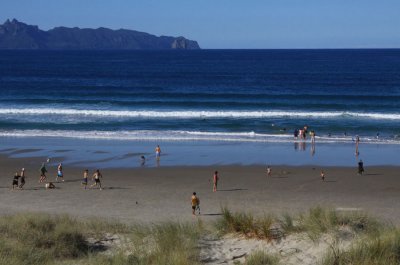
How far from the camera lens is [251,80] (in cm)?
7462

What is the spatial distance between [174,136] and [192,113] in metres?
10.4

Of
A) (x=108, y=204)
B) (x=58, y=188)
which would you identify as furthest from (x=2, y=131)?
(x=108, y=204)

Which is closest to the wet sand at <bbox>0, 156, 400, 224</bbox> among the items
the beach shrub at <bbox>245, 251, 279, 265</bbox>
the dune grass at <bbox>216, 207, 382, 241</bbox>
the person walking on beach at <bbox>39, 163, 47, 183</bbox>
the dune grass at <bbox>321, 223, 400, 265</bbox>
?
the person walking on beach at <bbox>39, 163, 47, 183</bbox>

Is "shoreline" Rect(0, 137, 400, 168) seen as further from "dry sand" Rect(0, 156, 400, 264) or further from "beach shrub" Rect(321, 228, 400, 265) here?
"beach shrub" Rect(321, 228, 400, 265)

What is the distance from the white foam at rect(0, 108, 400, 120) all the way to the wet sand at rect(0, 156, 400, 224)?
18.2m

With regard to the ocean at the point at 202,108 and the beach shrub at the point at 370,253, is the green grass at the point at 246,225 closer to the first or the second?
the beach shrub at the point at 370,253

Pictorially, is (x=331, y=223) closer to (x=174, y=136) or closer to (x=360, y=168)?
(x=360, y=168)

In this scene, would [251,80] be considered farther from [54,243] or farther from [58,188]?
[54,243]

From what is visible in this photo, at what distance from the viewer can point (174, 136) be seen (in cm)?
3603

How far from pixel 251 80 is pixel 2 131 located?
1636 inches

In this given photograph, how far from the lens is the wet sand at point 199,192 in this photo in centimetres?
1886

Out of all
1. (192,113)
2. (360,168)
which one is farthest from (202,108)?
(360,168)

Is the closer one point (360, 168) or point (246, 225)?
point (246, 225)

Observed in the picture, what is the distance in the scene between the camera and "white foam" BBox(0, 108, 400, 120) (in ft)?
146
